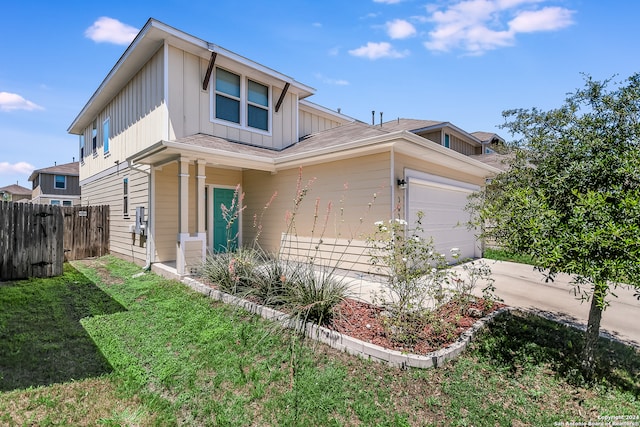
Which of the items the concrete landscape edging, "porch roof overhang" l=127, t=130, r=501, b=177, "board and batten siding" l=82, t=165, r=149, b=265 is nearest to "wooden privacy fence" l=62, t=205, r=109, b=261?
"board and batten siding" l=82, t=165, r=149, b=265

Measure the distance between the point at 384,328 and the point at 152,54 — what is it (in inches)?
379

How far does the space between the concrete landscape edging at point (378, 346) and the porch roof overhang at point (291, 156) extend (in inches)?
143

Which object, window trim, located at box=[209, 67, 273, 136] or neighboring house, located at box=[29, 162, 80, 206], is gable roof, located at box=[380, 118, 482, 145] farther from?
neighboring house, located at box=[29, 162, 80, 206]

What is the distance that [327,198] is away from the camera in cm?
773

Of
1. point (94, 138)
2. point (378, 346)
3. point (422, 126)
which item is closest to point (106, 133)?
point (94, 138)

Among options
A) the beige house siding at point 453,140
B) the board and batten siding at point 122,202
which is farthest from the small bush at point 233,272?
the beige house siding at point 453,140

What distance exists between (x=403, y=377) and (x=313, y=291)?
1.59 metres

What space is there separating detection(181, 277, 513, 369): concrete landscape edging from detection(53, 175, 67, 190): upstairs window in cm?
3358

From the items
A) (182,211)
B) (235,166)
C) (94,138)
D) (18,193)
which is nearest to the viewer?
(182,211)

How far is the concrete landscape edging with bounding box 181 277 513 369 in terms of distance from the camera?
3203mm

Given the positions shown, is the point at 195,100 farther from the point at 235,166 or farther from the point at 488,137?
the point at 488,137

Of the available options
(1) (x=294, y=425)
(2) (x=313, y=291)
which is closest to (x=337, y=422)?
(1) (x=294, y=425)

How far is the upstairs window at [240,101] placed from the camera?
9156 mm

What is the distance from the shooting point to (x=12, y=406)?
2.71m
